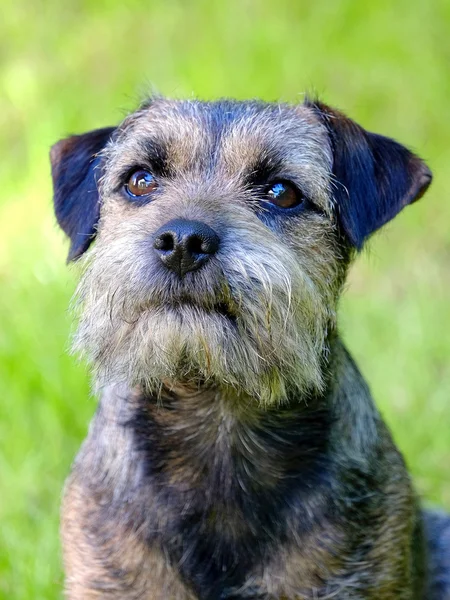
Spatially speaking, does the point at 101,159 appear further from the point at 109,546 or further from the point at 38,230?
the point at 38,230

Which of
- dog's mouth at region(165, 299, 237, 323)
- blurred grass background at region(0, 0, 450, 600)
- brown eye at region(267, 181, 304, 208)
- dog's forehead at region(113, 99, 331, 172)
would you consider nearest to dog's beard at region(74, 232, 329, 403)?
dog's mouth at region(165, 299, 237, 323)

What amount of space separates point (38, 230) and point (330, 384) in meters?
4.33

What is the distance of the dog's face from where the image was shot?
2.87 meters

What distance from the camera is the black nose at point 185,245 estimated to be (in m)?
2.79

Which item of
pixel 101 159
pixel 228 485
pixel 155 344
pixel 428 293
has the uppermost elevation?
pixel 101 159

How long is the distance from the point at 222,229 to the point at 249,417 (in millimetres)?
853

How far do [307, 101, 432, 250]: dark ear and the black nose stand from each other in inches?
34.0

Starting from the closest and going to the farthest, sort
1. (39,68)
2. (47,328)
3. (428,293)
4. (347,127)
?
(347,127), (47,328), (428,293), (39,68)

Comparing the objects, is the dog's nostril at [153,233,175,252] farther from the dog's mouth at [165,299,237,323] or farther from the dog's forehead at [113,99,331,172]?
the dog's forehead at [113,99,331,172]

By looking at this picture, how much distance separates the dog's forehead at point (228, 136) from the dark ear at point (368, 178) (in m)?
0.07

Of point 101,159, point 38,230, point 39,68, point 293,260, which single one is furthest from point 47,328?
point 39,68

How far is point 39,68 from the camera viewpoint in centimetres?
945

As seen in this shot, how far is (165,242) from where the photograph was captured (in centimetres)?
283

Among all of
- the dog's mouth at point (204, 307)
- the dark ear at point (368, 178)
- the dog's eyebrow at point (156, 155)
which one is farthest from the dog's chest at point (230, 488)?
the dog's eyebrow at point (156, 155)
